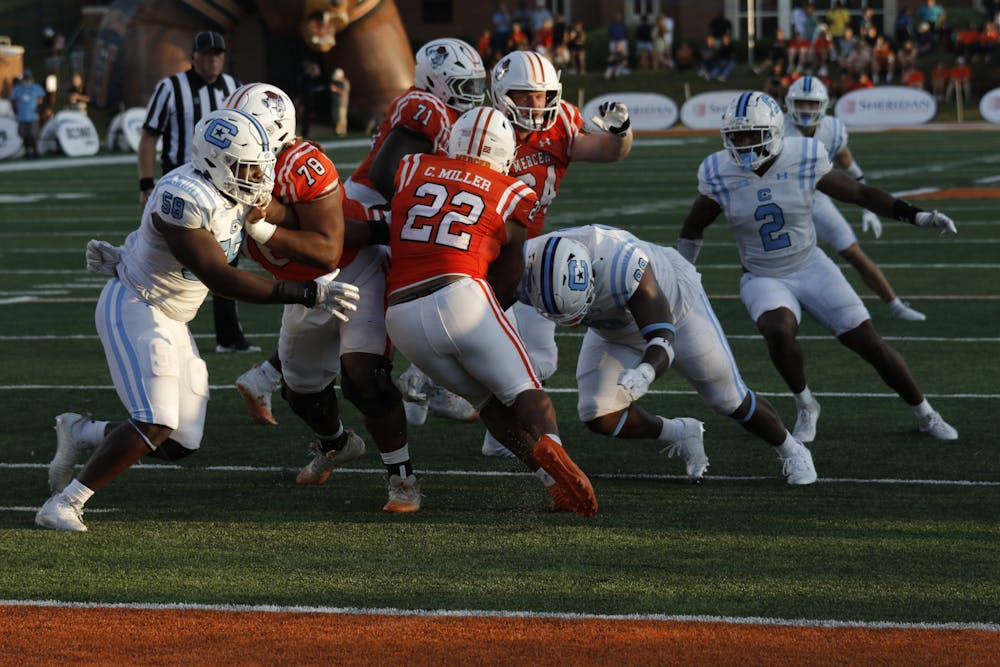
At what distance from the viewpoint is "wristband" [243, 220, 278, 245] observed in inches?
210

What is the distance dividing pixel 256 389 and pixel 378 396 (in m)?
1.23

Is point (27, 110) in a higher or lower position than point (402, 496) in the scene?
lower

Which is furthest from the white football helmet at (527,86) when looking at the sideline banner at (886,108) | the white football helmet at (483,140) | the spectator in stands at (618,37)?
the spectator in stands at (618,37)

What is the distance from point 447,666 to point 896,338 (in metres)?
5.97

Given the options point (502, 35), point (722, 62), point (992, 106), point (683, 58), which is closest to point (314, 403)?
point (992, 106)

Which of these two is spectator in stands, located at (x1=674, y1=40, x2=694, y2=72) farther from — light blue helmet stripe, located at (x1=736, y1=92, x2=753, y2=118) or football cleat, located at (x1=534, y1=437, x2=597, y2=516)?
football cleat, located at (x1=534, y1=437, x2=597, y2=516)

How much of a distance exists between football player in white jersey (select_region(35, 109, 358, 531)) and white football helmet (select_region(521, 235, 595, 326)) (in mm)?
663

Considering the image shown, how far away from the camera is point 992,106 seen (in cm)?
2984

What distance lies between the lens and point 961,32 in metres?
33.9

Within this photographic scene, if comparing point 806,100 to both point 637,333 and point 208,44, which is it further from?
point 637,333

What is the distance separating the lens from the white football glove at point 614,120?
22.2 ft

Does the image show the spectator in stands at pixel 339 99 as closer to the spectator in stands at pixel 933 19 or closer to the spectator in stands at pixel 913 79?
the spectator in stands at pixel 913 79

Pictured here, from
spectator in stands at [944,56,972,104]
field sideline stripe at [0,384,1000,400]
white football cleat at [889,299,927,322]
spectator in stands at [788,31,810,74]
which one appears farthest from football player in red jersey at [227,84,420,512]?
spectator in stands at [788,31,810,74]

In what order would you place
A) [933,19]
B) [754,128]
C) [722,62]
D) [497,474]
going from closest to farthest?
[497,474] → [754,128] → [933,19] → [722,62]
